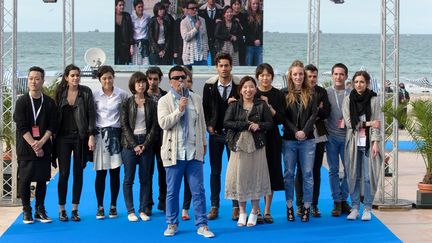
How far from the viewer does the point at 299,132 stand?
8156 millimetres

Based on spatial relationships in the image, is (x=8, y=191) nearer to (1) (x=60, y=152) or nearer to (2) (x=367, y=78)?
(1) (x=60, y=152)

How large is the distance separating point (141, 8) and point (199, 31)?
1481 millimetres

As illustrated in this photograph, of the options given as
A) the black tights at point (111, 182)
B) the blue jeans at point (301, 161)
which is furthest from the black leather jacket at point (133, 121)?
the blue jeans at point (301, 161)

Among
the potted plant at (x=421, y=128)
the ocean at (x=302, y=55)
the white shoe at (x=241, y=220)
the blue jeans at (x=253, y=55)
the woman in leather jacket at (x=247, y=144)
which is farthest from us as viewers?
the ocean at (x=302, y=55)

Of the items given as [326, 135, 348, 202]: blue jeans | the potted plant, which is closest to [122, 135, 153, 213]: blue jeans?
[326, 135, 348, 202]: blue jeans

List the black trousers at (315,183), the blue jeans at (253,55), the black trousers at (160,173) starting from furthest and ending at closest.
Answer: the blue jeans at (253,55) → the black trousers at (315,183) → the black trousers at (160,173)

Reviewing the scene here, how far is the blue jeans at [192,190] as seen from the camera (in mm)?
7676

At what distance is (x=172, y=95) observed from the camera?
7.63m

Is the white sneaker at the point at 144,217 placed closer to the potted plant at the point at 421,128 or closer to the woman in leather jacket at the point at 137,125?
the woman in leather jacket at the point at 137,125

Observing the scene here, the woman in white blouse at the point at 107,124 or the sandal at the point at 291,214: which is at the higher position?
the woman in white blouse at the point at 107,124

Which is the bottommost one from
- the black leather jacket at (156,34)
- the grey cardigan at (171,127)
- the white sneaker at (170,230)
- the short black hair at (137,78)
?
the white sneaker at (170,230)

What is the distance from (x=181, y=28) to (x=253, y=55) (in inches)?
75.9

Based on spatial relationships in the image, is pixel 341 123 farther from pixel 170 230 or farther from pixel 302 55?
pixel 302 55

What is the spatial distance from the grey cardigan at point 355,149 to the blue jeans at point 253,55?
39.0ft
